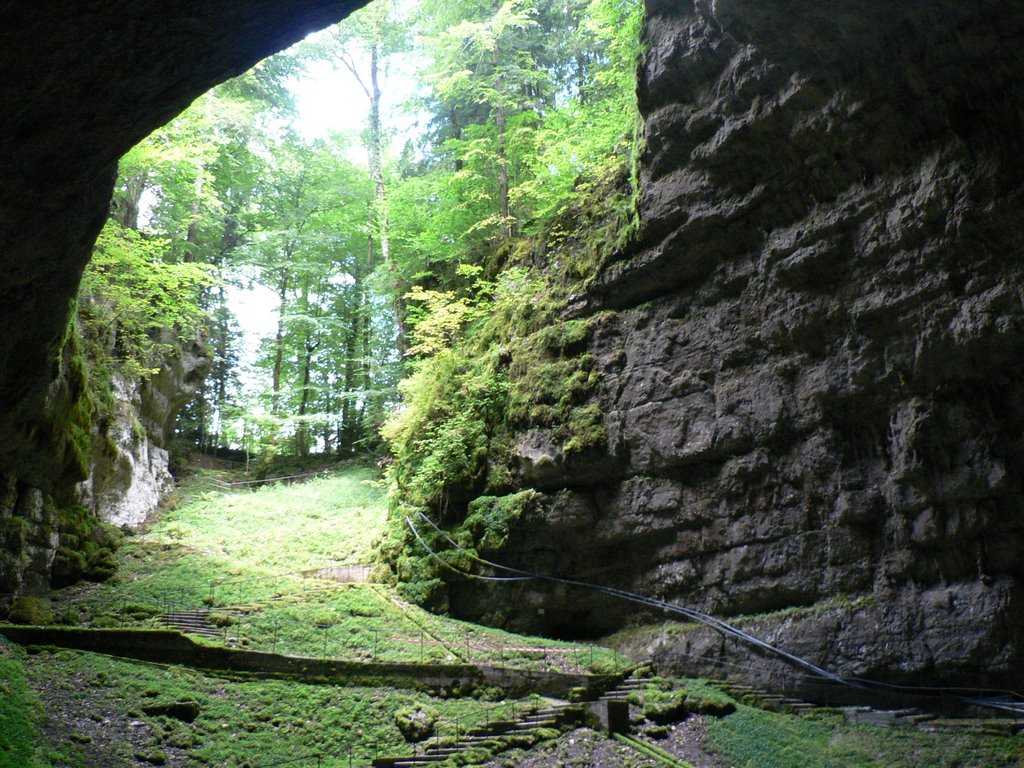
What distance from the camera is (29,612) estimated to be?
1257cm

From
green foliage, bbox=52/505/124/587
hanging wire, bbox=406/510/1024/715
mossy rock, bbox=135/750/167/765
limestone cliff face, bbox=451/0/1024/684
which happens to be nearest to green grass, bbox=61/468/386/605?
green foliage, bbox=52/505/124/587

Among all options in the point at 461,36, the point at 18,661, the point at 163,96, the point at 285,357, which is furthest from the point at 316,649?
the point at 285,357

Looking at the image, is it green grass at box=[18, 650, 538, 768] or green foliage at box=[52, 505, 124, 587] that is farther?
green foliage at box=[52, 505, 124, 587]

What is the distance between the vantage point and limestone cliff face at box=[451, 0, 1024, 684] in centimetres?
1012

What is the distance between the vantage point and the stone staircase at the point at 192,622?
514 inches

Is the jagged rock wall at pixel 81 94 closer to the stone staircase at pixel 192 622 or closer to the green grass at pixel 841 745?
the stone staircase at pixel 192 622

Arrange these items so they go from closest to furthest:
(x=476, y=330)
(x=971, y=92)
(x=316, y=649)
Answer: (x=971, y=92) → (x=316, y=649) → (x=476, y=330)

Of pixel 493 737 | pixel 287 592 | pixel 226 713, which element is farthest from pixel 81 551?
pixel 493 737

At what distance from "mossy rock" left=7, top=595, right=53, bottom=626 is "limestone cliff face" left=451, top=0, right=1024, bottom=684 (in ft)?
26.9

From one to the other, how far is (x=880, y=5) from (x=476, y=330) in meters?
13.4

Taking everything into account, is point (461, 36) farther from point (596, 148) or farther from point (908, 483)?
point (908, 483)

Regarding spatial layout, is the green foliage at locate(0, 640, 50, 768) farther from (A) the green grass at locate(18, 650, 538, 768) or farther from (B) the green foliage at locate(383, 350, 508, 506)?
(B) the green foliage at locate(383, 350, 508, 506)

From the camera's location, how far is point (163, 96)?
5914 millimetres

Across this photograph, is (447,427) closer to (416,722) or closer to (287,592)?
(287,592)
